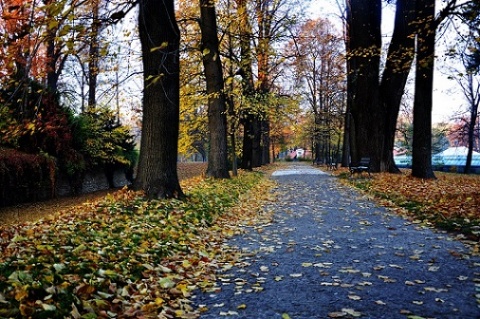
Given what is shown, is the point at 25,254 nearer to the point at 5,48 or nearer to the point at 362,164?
the point at 5,48

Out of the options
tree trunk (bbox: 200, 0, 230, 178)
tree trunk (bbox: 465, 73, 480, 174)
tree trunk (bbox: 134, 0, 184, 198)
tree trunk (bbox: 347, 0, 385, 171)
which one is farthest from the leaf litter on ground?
tree trunk (bbox: 465, 73, 480, 174)

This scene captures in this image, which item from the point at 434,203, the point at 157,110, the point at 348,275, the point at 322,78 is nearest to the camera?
the point at 348,275

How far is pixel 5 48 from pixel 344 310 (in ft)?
14.8

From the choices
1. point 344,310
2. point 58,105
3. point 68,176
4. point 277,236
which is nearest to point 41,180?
point 68,176

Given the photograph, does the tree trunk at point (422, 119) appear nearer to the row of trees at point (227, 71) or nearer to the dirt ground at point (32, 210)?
the row of trees at point (227, 71)

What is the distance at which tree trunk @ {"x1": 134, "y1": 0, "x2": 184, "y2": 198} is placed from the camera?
8.22m

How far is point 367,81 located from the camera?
56.3 ft

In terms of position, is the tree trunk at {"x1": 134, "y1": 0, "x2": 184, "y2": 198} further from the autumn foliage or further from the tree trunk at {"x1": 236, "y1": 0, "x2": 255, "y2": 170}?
the autumn foliage

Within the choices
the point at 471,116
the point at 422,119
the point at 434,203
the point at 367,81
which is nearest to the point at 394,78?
the point at 367,81

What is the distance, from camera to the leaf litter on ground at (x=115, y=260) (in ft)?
11.0

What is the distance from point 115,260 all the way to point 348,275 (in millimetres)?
2500

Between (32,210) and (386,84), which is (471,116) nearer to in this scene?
(386,84)

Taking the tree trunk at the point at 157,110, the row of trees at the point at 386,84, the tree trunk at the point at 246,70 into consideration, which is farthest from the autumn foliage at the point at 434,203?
the tree trunk at the point at 246,70

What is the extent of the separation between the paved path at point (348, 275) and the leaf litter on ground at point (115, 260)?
0.38 metres
